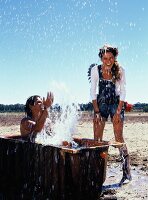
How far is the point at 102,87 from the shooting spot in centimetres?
690

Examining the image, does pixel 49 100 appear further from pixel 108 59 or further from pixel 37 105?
pixel 108 59

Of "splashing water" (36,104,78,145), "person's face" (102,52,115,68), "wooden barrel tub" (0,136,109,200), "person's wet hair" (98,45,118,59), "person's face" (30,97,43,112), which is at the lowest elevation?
"wooden barrel tub" (0,136,109,200)

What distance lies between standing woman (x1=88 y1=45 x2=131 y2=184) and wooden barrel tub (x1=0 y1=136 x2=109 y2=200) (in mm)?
954

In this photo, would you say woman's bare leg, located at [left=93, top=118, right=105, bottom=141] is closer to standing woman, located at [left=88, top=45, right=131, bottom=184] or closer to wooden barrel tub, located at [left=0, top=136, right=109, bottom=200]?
standing woman, located at [left=88, top=45, right=131, bottom=184]

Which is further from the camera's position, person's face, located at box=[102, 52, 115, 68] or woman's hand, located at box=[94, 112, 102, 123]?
woman's hand, located at box=[94, 112, 102, 123]

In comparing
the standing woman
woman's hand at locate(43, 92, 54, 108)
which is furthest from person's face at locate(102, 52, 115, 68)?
woman's hand at locate(43, 92, 54, 108)

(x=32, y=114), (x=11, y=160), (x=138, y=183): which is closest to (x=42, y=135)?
(x=32, y=114)

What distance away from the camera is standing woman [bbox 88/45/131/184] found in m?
6.78

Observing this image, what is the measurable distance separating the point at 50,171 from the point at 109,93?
2125 mm

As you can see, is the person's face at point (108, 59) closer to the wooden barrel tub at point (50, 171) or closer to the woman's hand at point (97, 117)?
the woman's hand at point (97, 117)

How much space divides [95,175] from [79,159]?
496 mm

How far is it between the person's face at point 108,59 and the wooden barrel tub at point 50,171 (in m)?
1.48

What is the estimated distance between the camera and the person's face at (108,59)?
672cm

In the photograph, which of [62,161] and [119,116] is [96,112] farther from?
[62,161]
